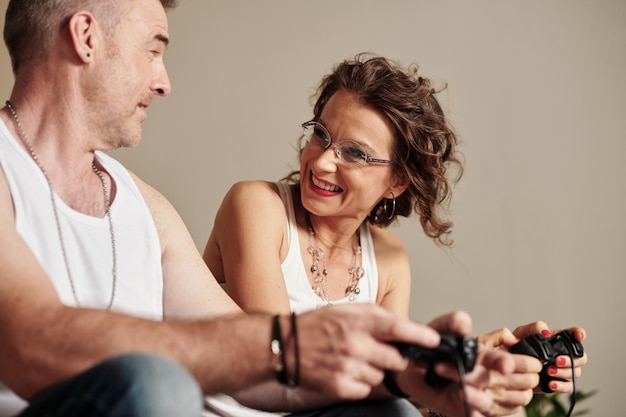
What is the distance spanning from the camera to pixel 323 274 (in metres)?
2.07

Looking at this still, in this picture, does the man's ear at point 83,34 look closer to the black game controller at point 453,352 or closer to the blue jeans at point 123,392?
the blue jeans at point 123,392

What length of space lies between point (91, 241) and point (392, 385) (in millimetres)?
616

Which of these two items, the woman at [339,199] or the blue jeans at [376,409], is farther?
the woman at [339,199]

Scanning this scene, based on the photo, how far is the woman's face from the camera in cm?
199

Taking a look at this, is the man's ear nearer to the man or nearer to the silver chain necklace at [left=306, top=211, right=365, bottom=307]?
the man

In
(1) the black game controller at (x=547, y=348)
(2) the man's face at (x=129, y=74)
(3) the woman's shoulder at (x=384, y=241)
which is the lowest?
(1) the black game controller at (x=547, y=348)

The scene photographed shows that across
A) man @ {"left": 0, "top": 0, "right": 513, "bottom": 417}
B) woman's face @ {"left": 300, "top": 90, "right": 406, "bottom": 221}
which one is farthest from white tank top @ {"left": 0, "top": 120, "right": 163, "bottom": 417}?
woman's face @ {"left": 300, "top": 90, "right": 406, "bottom": 221}

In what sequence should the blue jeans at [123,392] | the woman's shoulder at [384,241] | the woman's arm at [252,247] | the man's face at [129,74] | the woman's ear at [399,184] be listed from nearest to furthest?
the blue jeans at [123,392]
the man's face at [129,74]
the woman's arm at [252,247]
the woman's ear at [399,184]
the woman's shoulder at [384,241]

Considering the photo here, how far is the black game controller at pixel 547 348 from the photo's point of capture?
1.58m

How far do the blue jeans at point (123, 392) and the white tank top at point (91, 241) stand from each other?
1.26 feet

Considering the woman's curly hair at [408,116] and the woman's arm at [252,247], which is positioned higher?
the woman's curly hair at [408,116]

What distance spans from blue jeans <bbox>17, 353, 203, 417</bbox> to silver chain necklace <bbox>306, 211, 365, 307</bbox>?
1178 mm

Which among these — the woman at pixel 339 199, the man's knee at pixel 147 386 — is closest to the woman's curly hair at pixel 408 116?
the woman at pixel 339 199

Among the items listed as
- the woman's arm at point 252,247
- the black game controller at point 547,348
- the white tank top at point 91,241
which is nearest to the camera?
the white tank top at point 91,241
